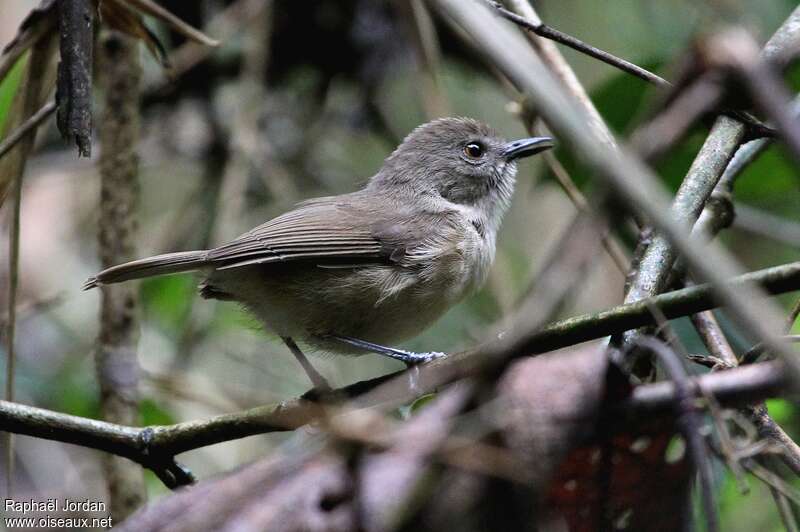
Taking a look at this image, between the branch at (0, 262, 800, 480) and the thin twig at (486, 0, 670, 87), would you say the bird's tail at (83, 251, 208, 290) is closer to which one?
the branch at (0, 262, 800, 480)

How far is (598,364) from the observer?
4.64 ft

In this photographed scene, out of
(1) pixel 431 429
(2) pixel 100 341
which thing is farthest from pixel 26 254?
(1) pixel 431 429

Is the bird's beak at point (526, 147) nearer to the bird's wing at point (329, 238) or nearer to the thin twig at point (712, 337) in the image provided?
the bird's wing at point (329, 238)

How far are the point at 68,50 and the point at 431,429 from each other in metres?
2.03

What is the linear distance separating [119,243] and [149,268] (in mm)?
632

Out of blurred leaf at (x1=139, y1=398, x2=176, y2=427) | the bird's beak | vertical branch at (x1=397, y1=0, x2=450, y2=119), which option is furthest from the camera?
vertical branch at (x1=397, y1=0, x2=450, y2=119)

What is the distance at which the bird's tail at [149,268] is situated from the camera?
339 cm

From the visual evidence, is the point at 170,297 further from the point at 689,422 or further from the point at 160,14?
the point at 689,422

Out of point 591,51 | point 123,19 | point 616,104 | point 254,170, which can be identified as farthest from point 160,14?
point 254,170

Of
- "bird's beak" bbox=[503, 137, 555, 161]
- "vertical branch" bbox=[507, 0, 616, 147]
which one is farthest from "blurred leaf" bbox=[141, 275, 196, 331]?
"vertical branch" bbox=[507, 0, 616, 147]

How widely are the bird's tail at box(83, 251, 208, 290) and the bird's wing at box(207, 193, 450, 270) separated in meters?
0.08

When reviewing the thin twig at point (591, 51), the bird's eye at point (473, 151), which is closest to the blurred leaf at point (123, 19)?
the thin twig at point (591, 51)

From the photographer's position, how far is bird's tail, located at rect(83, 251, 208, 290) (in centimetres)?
339

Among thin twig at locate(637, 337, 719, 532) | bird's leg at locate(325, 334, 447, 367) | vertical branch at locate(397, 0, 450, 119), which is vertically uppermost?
vertical branch at locate(397, 0, 450, 119)
